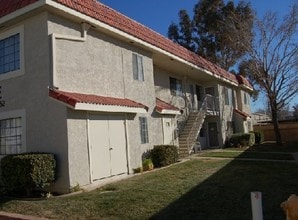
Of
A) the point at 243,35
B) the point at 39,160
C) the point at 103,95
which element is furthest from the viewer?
the point at 243,35

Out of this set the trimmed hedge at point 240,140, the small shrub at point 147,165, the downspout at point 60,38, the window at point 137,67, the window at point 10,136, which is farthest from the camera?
the trimmed hedge at point 240,140

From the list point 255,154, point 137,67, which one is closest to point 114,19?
point 137,67

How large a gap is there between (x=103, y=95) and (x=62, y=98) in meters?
3.14

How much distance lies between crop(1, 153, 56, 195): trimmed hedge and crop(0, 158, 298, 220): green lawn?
0.56 m

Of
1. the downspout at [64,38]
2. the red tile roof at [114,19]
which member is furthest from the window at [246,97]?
the downspout at [64,38]

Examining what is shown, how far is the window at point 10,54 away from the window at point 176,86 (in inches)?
473

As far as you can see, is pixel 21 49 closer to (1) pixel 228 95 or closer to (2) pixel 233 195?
(2) pixel 233 195

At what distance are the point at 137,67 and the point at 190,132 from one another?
275 inches

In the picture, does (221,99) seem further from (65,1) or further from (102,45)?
(65,1)

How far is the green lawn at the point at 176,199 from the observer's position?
8367 millimetres

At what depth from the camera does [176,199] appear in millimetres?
9547

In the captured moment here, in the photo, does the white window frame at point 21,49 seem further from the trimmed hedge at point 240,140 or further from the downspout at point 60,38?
the trimmed hedge at point 240,140

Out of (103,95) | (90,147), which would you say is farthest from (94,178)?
(103,95)

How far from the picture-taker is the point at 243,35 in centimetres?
3000
